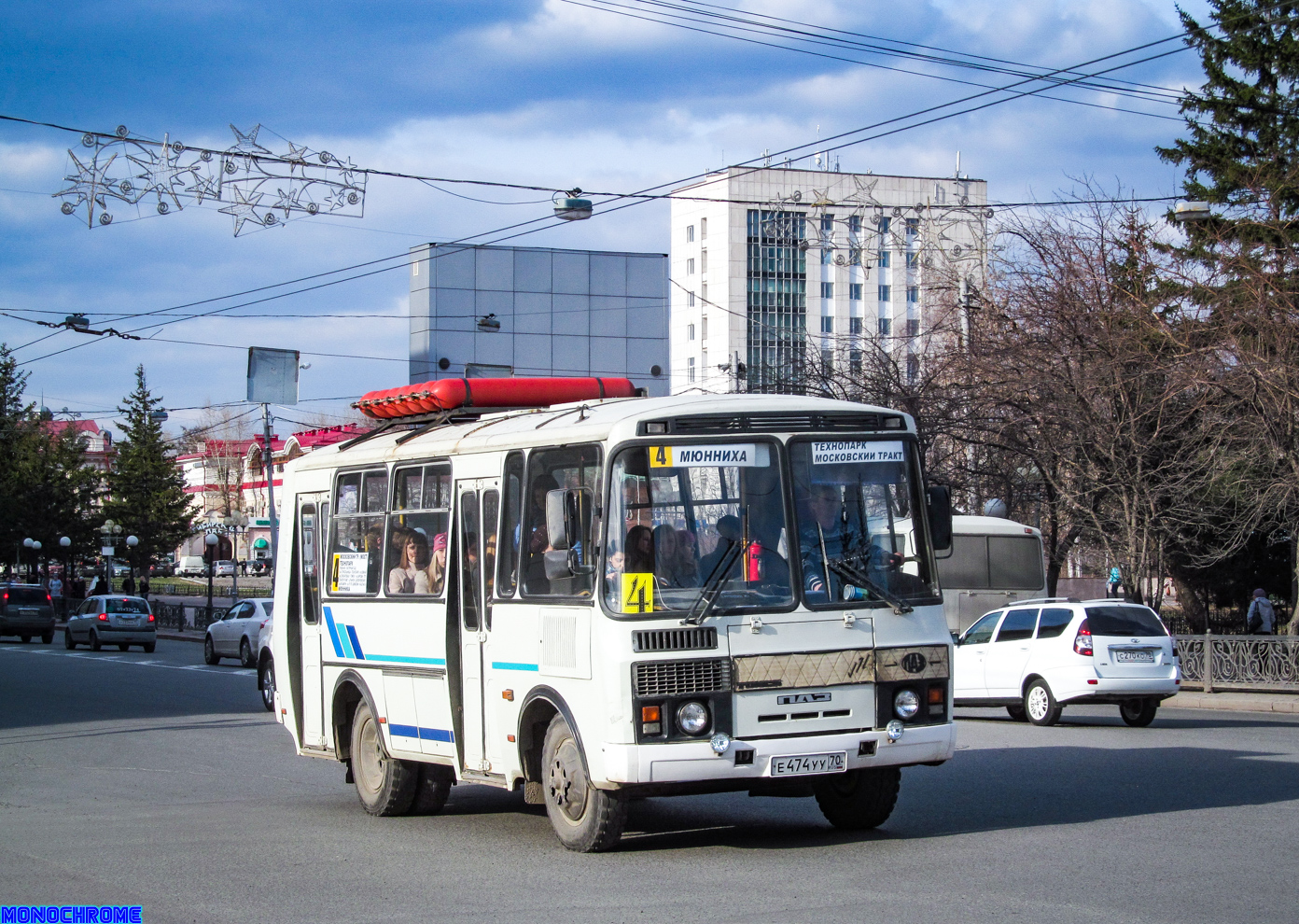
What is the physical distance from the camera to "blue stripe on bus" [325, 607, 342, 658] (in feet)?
38.9

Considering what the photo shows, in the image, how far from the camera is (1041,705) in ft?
62.8

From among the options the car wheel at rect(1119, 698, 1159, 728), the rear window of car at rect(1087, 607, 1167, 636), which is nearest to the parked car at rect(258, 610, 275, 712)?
the rear window of car at rect(1087, 607, 1167, 636)

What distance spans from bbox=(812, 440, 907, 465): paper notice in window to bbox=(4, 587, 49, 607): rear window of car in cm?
4139

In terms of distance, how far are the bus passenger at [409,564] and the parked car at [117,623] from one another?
3154cm

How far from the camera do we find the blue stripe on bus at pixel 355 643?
11.5 meters

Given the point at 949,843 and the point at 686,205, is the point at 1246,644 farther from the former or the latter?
the point at 686,205

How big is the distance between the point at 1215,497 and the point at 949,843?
22021 mm

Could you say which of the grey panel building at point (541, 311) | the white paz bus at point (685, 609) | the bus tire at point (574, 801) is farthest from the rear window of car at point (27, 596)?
the bus tire at point (574, 801)

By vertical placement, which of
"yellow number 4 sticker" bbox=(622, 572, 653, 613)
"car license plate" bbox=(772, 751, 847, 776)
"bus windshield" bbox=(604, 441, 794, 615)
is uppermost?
"bus windshield" bbox=(604, 441, 794, 615)

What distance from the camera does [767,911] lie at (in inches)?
278

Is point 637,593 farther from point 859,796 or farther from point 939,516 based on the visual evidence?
point 859,796

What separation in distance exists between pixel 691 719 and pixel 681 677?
0.25 m

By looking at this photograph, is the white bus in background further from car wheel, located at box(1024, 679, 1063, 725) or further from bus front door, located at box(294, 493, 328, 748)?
bus front door, located at box(294, 493, 328, 748)

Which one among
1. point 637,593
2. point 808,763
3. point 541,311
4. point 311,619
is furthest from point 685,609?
point 541,311
